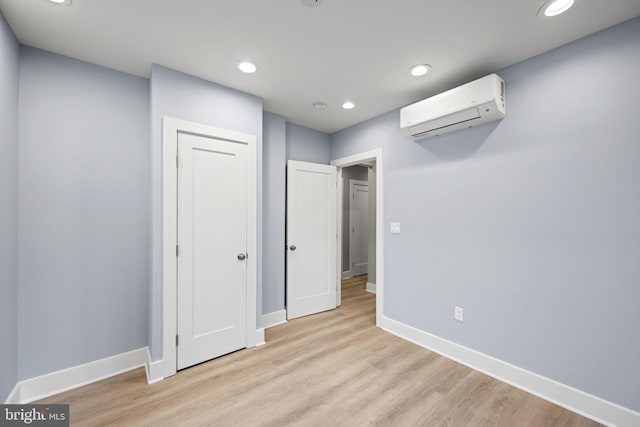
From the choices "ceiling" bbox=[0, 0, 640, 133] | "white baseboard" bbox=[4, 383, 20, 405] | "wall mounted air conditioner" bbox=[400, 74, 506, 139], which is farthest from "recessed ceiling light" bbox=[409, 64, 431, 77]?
"white baseboard" bbox=[4, 383, 20, 405]

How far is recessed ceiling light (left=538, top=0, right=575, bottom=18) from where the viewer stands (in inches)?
59.0

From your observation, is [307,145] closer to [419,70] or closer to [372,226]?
[419,70]

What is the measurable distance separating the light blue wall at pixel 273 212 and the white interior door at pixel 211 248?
21.8 inches

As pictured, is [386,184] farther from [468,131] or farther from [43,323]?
[43,323]

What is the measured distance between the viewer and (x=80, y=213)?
2109 millimetres

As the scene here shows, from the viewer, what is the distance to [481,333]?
90.1 inches

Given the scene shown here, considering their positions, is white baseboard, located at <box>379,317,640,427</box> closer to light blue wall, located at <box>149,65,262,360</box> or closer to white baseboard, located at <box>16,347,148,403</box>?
light blue wall, located at <box>149,65,262,360</box>

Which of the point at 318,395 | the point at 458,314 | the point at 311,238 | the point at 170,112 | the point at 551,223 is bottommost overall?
the point at 318,395

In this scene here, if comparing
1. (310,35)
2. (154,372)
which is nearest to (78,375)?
(154,372)

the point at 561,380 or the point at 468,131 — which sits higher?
the point at 468,131

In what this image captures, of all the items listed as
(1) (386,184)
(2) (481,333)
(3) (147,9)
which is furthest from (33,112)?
(2) (481,333)

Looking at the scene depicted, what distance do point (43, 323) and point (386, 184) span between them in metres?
3.43

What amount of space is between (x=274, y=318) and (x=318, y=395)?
139cm

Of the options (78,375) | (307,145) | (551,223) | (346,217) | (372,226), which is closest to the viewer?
(551,223)
